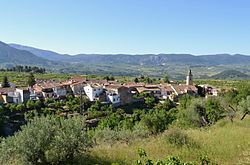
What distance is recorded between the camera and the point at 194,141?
33.0 ft

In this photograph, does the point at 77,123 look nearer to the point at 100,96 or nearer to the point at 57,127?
the point at 57,127

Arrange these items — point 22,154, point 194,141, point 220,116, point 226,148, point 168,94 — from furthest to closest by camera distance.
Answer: point 168,94 → point 220,116 → point 194,141 → point 226,148 → point 22,154

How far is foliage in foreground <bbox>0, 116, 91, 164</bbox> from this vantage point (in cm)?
739

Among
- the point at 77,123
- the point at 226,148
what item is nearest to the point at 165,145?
the point at 226,148

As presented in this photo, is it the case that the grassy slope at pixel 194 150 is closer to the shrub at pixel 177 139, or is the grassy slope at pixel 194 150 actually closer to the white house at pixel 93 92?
the shrub at pixel 177 139

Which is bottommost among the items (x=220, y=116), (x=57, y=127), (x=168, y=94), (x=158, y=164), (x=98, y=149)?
(x=168, y=94)

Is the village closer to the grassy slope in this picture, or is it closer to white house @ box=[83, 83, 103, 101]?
white house @ box=[83, 83, 103, 101]

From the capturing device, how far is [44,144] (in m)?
7.59

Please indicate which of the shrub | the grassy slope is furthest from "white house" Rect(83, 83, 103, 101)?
the shrub

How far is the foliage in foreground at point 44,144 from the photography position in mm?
7395

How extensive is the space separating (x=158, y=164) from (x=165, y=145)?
19.0ft

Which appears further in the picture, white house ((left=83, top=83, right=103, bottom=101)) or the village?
white house ((left=83, top=83, right=103, bottom=101))

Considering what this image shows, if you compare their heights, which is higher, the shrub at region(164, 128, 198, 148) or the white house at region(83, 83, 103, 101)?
the shrub at region(164, 128, 198, 148)

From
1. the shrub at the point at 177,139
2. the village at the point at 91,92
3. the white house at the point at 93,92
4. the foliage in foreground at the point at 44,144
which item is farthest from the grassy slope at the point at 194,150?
the white house at the point at 93,92
